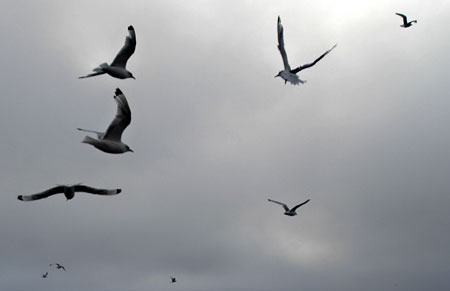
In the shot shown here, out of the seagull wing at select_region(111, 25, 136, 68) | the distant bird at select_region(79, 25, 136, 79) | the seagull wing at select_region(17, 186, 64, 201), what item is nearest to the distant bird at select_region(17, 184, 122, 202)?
the seagull wing at select_region(17, 186, 64, 201)

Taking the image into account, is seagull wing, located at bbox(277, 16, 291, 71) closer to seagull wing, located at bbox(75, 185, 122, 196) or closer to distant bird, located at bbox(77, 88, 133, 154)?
distant bird, located at bbox(77, 88, 133, 154)

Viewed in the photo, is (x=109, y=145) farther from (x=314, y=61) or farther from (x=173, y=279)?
(x=173, y=279)

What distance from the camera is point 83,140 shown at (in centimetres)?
2808

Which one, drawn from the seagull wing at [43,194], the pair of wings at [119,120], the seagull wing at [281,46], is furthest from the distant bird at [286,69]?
the seagull wing at [43,194]

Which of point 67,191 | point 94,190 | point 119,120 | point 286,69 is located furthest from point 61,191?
point 286,69

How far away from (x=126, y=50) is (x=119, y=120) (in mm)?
Result: 7460

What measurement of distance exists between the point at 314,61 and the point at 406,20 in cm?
2224

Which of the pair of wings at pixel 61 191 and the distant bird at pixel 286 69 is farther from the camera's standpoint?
the distant bird at pixel 286 69

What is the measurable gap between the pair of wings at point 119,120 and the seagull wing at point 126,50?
594cm

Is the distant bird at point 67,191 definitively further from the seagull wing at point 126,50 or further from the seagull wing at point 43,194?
the seagull wing at point 126,50

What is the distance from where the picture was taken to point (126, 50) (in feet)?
121

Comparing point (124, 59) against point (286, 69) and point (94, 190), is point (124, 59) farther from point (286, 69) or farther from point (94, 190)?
point (286, 69)

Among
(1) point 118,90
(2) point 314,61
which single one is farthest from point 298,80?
(1) point 118,90

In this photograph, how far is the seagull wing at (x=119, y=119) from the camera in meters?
31.1
